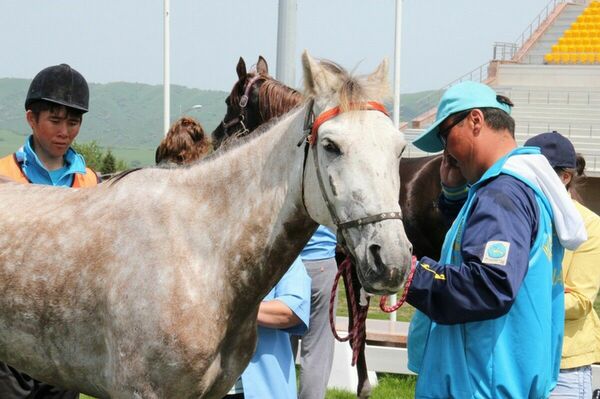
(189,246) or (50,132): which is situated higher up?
(50,132)

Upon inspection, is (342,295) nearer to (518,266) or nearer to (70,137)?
(70,137)

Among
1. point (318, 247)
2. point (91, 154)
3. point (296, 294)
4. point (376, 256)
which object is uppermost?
point (376, 256)

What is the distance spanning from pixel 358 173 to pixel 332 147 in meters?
0.14

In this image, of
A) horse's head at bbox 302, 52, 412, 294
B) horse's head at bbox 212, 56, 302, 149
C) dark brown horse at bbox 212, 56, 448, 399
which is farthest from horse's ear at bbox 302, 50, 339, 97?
dark brown horse at bbox 212, 56, 448, 399

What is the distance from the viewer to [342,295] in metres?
13.9

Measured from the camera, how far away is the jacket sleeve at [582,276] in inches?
145

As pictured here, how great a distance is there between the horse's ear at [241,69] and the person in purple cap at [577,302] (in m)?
2.58

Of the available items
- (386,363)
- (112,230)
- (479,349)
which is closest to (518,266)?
(479,349)

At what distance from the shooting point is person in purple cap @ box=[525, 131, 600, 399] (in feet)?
12.2

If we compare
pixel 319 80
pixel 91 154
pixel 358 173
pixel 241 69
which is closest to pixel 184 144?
pixel 319 80

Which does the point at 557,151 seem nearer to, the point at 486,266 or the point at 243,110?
the point at 486,266

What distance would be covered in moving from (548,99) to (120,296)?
2596 cm

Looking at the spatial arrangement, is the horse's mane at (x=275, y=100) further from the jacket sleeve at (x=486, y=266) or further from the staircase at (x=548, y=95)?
the staircase at (x=548, y=95)

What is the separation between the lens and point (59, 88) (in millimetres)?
3857
